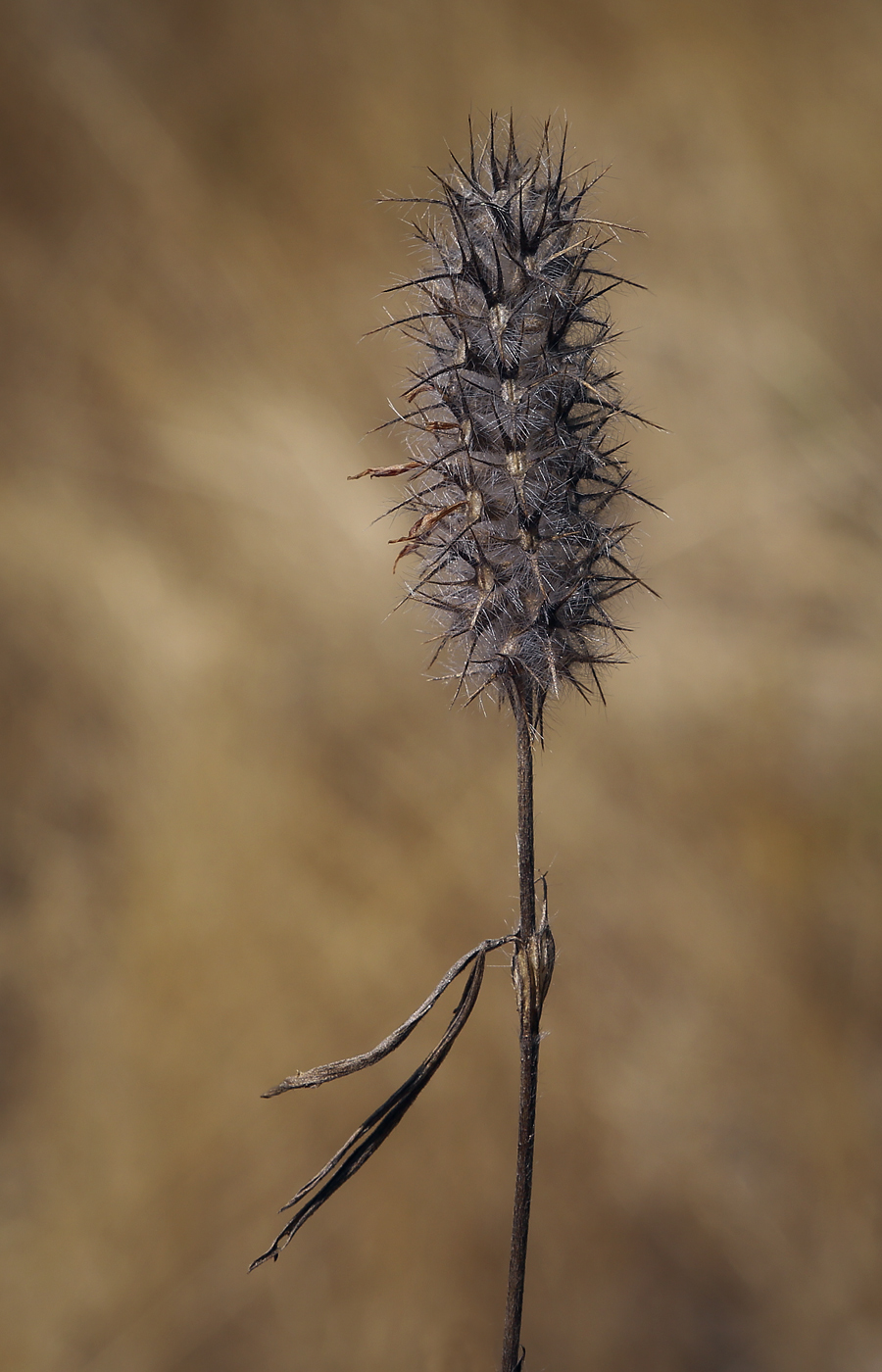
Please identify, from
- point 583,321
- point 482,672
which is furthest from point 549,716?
point 583,321

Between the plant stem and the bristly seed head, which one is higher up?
the bristly seed head

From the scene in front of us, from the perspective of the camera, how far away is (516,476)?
25.1 inches

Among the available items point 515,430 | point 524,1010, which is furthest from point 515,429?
point 524,1010

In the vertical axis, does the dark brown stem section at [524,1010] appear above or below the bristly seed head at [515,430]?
below

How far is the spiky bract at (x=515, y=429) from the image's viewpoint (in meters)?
0.64

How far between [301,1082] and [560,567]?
0.39 m

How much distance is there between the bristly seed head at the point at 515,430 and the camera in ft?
2.09

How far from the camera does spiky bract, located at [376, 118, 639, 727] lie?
0.64 meters

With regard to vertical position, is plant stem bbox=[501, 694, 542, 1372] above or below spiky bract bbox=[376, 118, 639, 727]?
below

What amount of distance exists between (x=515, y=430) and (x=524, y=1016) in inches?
15.2

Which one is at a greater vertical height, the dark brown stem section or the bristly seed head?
the bristly seed head

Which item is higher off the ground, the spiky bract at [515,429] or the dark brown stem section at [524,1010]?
the spiky bract at [515,429]

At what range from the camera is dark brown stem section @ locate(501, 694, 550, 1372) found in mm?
654

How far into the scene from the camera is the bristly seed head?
638 mm
